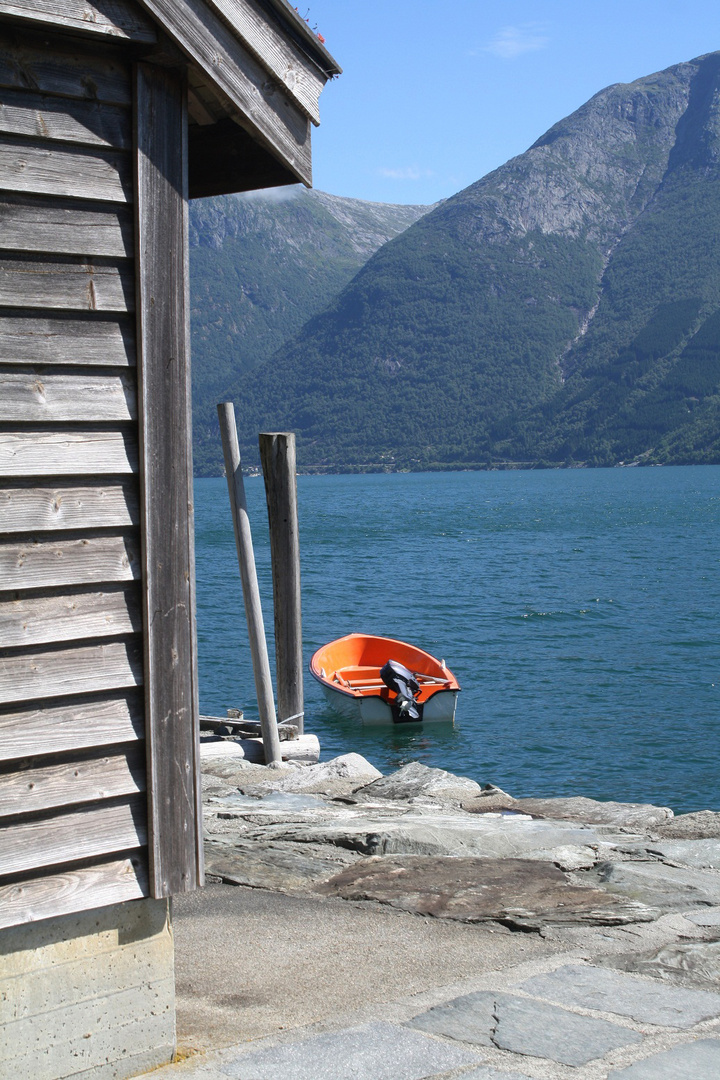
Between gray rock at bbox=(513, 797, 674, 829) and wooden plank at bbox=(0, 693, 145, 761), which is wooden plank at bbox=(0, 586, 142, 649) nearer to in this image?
wooden plank at bbox=(0, 693, 145, 761)

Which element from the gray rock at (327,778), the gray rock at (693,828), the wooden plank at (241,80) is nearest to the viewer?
the wooden plank at (241,80)

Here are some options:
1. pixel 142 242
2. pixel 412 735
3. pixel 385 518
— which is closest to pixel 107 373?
pixel 142 242

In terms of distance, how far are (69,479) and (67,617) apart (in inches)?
14.4

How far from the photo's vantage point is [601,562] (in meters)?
37.6

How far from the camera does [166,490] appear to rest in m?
2.94

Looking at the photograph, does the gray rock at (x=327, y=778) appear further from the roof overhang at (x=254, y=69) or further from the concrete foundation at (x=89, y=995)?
the roof overhang at (x=254, y=69)

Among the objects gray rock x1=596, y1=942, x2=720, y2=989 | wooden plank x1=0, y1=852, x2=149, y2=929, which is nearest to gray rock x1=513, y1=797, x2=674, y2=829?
gray rock x1=596, y1=942, x2=720, y2=989

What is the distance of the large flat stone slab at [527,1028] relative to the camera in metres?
2.91

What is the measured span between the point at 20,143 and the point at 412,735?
12665mm

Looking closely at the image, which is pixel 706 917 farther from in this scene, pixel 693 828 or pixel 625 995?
pixel 693 828

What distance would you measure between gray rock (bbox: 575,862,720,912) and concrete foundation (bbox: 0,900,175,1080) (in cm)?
227

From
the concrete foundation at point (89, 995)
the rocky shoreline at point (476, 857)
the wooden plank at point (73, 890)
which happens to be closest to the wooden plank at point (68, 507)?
the wooden plank at point (73, 890)

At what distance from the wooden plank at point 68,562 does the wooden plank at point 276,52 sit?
4.69 ft

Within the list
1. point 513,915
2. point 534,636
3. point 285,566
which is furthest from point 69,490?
point 534,636
